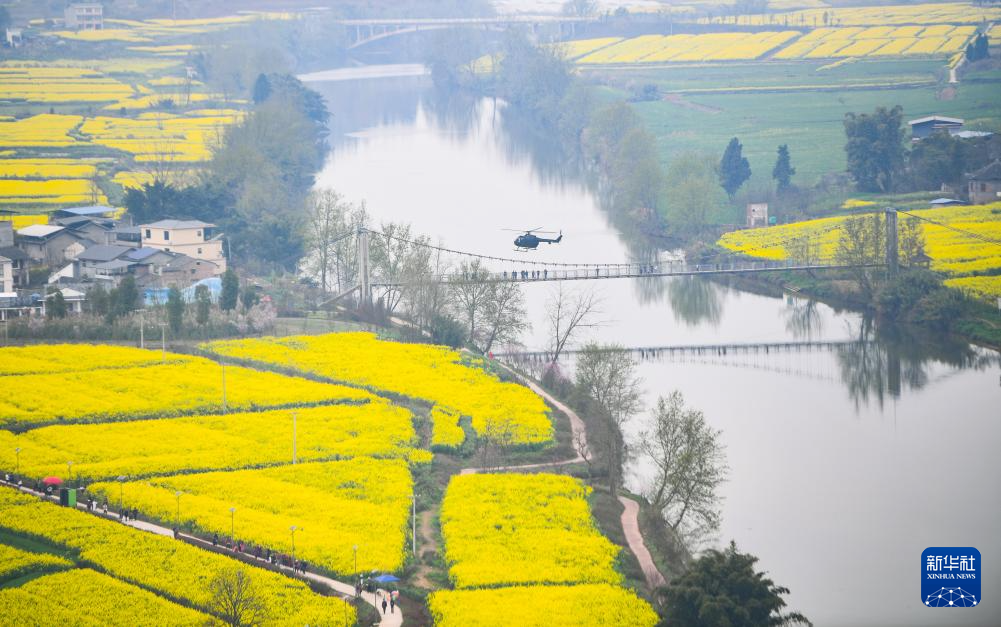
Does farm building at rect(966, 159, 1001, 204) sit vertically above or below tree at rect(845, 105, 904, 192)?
below

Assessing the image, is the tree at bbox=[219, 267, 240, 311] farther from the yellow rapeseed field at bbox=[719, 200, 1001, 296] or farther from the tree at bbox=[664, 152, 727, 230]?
the tree at bbox=[664, 152, 727, 230]

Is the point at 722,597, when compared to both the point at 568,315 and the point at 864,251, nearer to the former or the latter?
the point at 568,315

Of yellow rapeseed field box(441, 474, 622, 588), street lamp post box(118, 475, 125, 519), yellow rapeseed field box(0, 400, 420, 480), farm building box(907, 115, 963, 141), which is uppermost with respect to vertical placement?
farm building box(907, 115, 963, 141)

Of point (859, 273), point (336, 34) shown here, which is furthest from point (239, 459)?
point (336, 34)

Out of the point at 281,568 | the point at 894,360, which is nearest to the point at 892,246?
the point at 894,360

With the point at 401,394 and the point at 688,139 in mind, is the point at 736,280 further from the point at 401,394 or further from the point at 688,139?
the point at 688,139

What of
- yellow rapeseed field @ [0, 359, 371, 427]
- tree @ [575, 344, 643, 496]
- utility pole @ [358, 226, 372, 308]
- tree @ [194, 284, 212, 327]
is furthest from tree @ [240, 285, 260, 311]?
tree @ [575, 344, 643, 496]

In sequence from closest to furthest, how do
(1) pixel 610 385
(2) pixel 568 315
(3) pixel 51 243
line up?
(1) pixel 610 385, (2) pixel 568 315, (3) pixel 51 243
